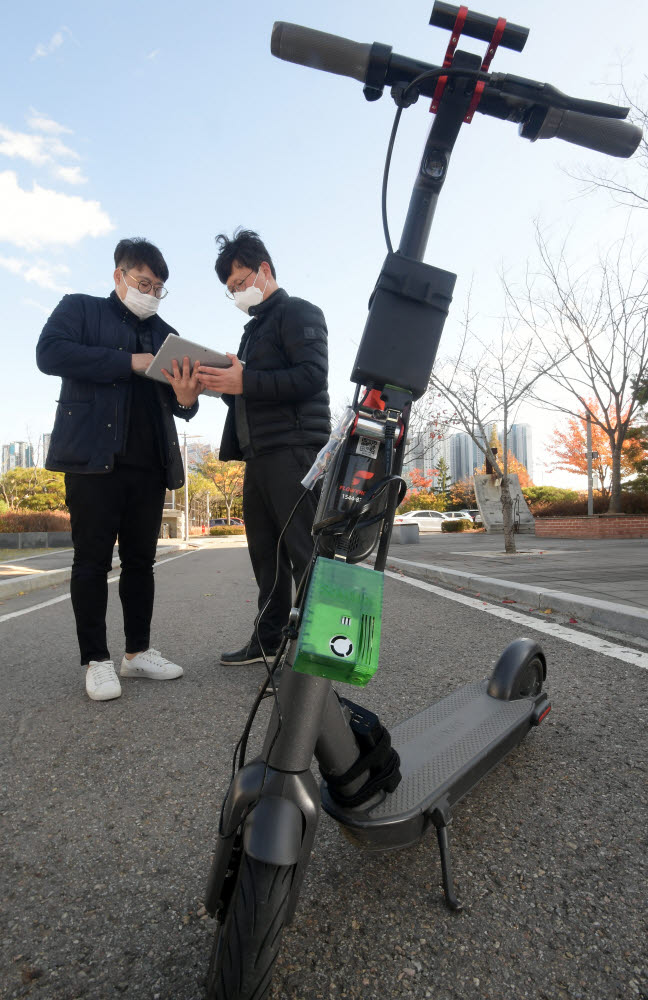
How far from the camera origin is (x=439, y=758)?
5.01ft

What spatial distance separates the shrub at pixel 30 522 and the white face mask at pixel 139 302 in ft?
63.6

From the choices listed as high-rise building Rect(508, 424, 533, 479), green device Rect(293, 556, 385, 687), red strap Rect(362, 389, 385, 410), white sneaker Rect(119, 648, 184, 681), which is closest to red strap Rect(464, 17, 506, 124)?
red strap Rect(362, 389, 385, 410)

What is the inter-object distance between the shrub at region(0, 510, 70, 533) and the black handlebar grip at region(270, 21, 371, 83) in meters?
21.1

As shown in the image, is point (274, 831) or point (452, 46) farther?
point (452, 46)

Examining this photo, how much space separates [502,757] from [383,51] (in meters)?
1.76

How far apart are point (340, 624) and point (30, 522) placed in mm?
22873

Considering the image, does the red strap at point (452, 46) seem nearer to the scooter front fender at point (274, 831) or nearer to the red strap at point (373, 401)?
Result: the red strap at point (373, 401)

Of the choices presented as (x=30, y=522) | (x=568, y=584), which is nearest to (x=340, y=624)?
(x=568, y=584)

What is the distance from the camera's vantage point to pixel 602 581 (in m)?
6.06

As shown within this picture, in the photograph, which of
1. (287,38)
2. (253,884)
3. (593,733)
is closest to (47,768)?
(253,884)

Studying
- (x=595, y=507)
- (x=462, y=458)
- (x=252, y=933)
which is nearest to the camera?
(x=252, y=933)

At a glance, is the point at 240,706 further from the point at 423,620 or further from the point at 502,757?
the point at 423,620

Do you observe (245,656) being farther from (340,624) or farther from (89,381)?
(340,624)

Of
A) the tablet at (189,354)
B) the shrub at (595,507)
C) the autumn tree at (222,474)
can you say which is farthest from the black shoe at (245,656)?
the autumn tree at (222,474)
